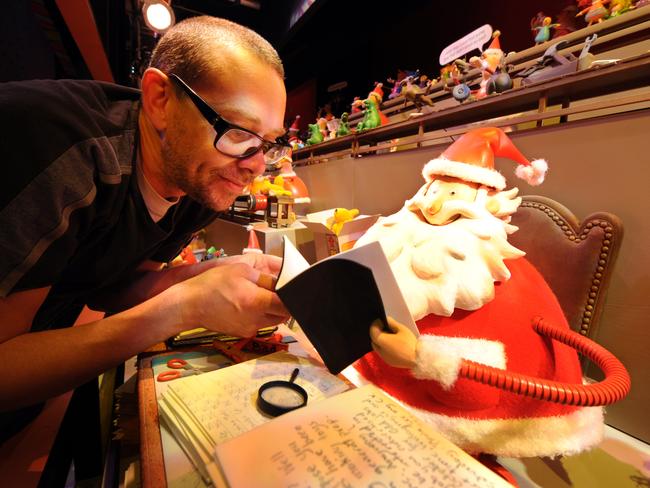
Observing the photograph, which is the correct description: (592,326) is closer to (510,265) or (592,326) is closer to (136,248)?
(510,265)

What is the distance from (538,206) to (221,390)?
1.18 m

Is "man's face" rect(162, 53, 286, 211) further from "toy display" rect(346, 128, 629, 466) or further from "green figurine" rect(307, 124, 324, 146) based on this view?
"green figurine" rect(307, 124, 324, 146)

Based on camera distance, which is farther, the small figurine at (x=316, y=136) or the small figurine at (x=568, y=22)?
Result: the small figurine at (x=316, y=136)

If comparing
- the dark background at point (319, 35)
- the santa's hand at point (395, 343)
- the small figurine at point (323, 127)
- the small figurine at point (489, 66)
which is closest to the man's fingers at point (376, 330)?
the santa's hand at point (395, 343)

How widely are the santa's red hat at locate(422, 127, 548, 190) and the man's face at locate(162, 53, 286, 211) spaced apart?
1.63 feet

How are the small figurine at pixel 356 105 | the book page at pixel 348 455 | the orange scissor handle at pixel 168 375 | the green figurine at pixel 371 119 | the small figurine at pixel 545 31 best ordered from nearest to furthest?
the book page at pixel 348 455
the orange scissor handle at pixel 168 375
the small figurine at pixel 545 31
the green figurine at pixel 371 119
the small figurine at pixel 356 105

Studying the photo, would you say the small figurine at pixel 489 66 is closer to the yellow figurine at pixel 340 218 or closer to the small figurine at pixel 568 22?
the small figurine at pixel 568 22

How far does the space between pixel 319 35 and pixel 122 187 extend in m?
3.80

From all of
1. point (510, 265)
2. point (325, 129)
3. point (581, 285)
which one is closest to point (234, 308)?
point (510, 265)

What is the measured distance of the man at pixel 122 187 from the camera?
0.62 m

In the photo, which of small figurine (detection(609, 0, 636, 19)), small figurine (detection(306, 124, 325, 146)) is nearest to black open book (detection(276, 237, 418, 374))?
small figurine (detection(609, 0, 636, 19))

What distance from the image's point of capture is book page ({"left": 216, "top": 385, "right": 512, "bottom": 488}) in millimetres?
415

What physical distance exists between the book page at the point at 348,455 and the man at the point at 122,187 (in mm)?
261

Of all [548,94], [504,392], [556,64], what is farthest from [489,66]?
[504,392]
